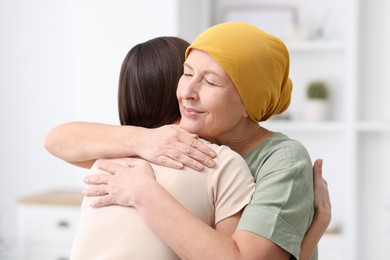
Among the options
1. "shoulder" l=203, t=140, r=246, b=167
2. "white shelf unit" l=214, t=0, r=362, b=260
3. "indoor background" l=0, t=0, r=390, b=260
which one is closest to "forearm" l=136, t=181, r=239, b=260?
"shoulder" l=203, t=140, r=246, b=167

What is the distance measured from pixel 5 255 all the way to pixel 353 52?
2.60 meters

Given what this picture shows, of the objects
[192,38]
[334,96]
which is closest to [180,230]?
[192,38]

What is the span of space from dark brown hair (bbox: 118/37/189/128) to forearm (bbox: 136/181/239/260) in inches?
11.1

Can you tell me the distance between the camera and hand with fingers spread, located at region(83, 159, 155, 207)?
4.85 feet

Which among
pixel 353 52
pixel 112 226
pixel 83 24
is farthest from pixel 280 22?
pixel 112 226

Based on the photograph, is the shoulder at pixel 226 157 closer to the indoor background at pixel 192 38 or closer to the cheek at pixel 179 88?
the cheek at pixel 179 88

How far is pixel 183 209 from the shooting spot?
1.41m

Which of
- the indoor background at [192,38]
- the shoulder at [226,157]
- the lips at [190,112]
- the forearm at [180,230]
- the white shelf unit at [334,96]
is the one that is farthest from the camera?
the white shelf unit at [334,96]

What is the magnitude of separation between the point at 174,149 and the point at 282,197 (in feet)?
0.80

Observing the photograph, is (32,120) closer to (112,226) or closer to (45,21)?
(45,21)

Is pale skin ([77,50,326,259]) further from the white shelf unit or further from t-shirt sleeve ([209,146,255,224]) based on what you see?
the white shelf unit

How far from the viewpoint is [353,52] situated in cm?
445

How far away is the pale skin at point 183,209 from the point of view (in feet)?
4.53

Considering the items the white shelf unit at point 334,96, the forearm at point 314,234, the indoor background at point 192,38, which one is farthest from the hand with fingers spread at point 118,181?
the white shelf unit at point 334,96
